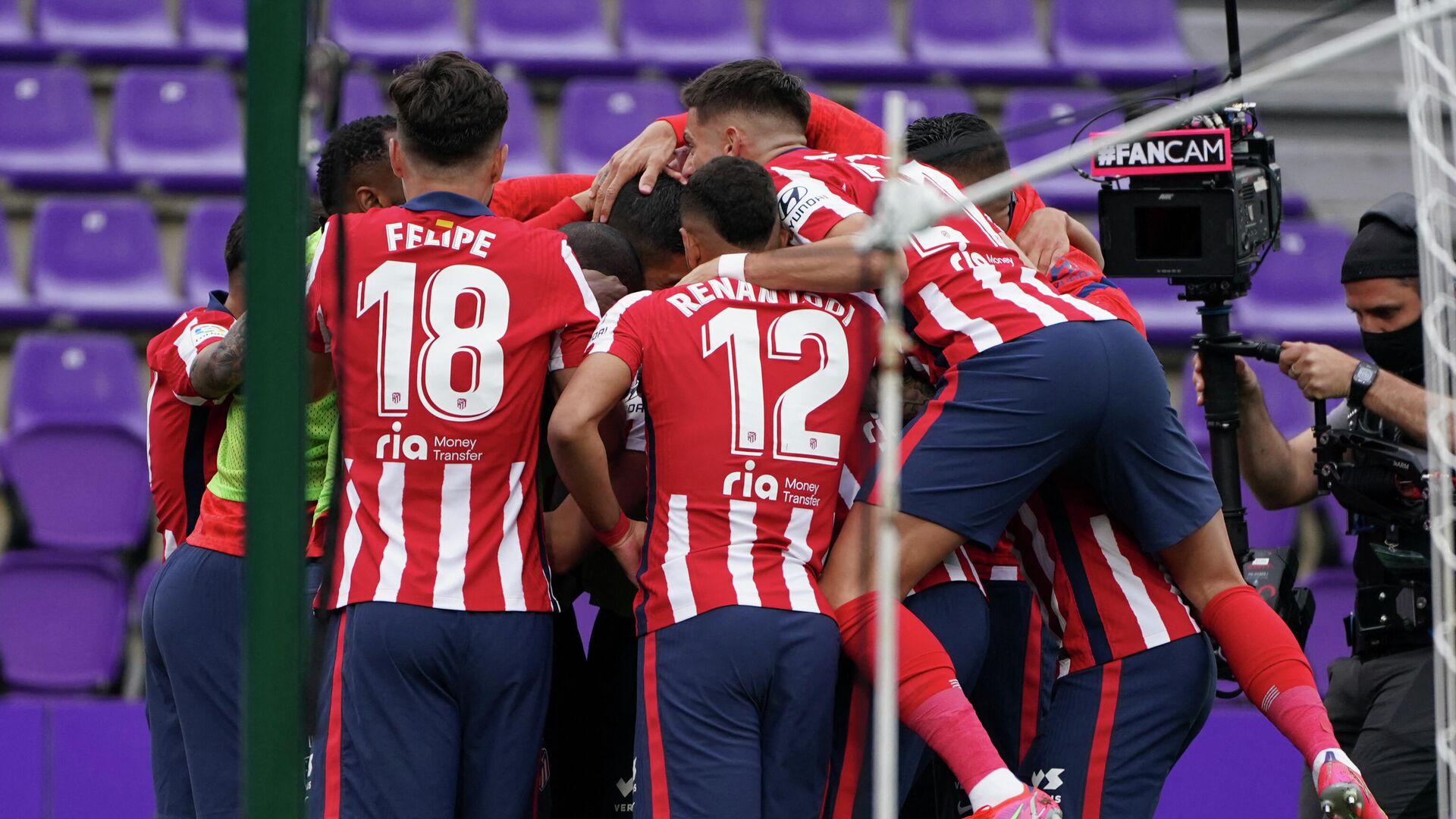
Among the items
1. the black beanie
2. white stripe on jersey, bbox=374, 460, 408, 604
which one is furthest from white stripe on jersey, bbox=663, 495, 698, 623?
the black beanie

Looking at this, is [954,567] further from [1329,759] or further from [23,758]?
[23,758]

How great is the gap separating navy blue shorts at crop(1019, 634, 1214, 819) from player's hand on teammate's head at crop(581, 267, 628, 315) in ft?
4.97

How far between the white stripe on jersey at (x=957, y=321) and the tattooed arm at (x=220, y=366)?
1.68 m

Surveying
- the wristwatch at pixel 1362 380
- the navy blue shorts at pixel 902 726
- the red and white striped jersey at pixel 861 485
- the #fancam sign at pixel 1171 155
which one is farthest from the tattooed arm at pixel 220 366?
the wristwatch at pixel 1362 380

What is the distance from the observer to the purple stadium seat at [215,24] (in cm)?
928

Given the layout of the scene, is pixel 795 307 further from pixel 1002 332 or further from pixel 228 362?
pixel 228 362

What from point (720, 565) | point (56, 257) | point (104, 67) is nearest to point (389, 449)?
point (720, 565)

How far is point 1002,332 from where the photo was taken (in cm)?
368

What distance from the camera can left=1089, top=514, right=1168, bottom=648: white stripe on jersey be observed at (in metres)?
3.85

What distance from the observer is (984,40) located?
387 inches

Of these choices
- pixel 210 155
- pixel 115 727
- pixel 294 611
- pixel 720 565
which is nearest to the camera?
pixel 294 611

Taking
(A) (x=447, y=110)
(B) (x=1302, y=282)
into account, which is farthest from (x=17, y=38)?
(B) (x=1302, y=282)

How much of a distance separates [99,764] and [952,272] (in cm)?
411

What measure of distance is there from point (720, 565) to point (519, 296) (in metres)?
0.76
